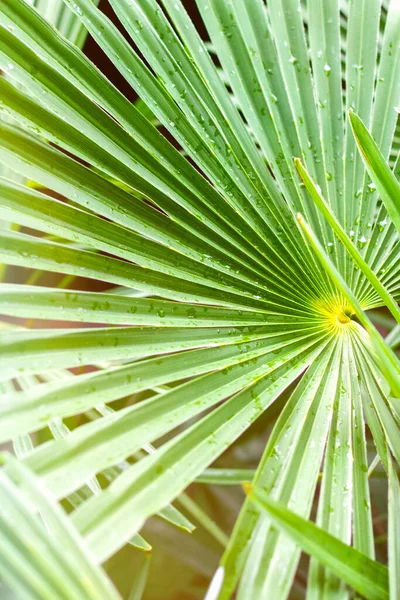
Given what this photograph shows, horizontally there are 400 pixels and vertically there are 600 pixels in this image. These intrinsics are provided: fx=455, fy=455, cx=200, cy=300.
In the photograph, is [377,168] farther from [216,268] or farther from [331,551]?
[331,551]

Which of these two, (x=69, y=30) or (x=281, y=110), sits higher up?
(x=69, y=30)

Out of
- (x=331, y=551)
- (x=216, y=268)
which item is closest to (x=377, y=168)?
(x=216, y=268)

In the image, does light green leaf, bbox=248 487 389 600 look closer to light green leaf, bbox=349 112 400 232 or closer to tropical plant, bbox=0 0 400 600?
tropical plant, bbox=0 0 400 600

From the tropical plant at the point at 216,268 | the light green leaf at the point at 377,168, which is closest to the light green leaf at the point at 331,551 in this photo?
the tropical plant at the point at 216,268

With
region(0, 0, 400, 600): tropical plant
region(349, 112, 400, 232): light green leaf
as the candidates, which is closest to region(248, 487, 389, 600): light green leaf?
region(0, 0, 400, 600): tropical plant

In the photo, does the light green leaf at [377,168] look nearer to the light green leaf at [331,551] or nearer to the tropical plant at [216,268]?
the tropical plant at [216,268]

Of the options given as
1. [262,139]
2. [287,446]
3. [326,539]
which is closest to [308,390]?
[287,446]

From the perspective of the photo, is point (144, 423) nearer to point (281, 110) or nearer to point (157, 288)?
point (157, 288)

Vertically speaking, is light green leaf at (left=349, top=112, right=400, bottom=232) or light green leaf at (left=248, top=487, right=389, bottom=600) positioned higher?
light green leaf at (left=349, top=112, right=400, bottom=232)
